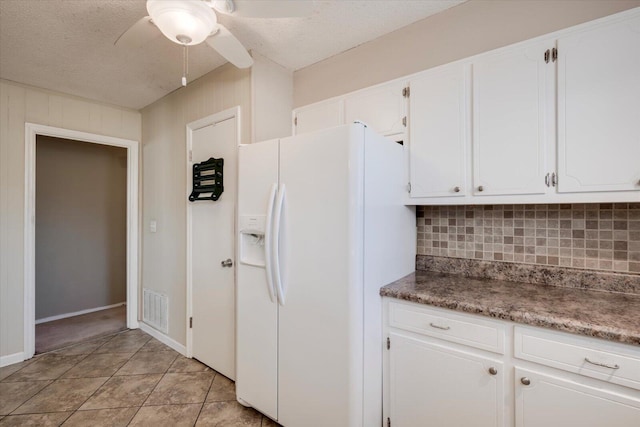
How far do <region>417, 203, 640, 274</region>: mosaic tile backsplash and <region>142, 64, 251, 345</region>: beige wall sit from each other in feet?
5.83

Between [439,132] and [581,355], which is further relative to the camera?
[439,132]

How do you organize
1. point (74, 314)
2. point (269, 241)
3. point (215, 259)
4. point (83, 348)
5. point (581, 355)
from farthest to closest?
1. point (74, 314)
2. point (83, 348)
3. point (215, 259)
4. point (269, 241)
5. point (581, 355)

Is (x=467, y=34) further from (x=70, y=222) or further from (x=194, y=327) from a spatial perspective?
(x=70, y=222)

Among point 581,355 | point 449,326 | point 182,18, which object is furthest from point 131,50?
point 581,355

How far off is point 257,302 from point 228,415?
0.80m

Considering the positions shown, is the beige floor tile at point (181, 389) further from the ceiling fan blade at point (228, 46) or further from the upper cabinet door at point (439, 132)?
the ceiling fan blade at point (228, 46)

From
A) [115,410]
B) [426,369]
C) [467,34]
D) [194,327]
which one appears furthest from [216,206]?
[467,34]

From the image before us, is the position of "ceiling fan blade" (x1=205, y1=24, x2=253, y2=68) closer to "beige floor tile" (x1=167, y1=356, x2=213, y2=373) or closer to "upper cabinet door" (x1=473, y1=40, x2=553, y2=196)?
"upper cabinet door" (x1=473, y1=40, x2=553, y2=196)

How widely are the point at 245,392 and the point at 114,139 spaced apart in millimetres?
2942

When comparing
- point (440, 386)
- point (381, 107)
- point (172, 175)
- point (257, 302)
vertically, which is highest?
point (381, 107)

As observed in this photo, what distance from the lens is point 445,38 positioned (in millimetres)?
1816

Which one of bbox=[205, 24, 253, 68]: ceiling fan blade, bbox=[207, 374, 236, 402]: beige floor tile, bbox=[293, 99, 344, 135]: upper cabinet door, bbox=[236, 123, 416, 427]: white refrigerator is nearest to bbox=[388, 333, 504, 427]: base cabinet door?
bbox=[236, 123, 416, 427]: white refrigerator

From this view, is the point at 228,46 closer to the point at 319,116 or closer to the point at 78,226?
the point at 319,116

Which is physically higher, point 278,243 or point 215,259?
point 278,243
